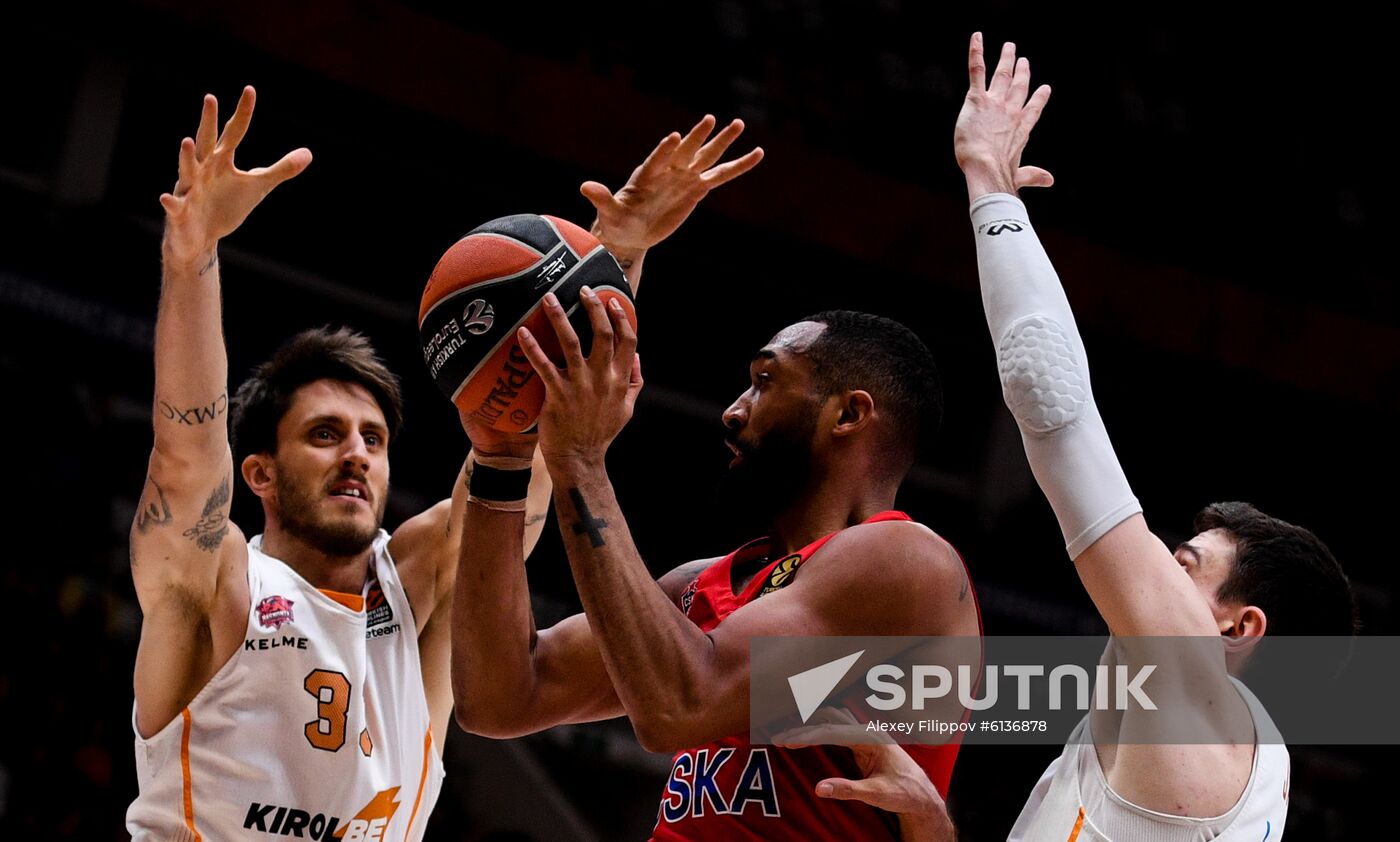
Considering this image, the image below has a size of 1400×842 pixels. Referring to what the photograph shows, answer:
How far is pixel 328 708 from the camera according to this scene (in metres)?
3.44

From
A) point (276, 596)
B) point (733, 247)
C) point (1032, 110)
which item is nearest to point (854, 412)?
point (1032, 110)

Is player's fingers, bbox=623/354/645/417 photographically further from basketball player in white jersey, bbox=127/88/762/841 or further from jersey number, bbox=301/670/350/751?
jersey number, bbox=301/670/350/751

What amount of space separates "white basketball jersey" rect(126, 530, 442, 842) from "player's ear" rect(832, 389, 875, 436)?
144cm

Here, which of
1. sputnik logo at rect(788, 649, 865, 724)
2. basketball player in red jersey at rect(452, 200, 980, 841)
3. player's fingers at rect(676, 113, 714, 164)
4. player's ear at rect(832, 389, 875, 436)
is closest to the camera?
basketball player in red jersey at rect(452, 200, 980, 841)

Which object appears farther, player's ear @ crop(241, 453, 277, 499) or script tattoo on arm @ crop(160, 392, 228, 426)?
player's ear @ crop(241, 453, 277, 499)

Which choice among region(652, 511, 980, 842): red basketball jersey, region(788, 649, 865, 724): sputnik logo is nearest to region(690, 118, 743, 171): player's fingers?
region(652, 511, 980, 842): red basketball jersey

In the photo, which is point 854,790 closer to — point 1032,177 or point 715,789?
point 715,789

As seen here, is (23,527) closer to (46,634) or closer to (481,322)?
(46,634)

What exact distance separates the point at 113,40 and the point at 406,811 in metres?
7.71

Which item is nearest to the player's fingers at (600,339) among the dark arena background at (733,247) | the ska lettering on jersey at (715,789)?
the ska lettering on jersey at (715,789)

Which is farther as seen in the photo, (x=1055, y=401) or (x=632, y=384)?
(x=632, y=384)

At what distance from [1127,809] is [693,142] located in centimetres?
175

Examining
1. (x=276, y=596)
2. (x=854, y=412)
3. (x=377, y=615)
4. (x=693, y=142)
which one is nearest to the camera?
(x=854, y=412)

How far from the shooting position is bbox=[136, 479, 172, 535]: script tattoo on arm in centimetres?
330
